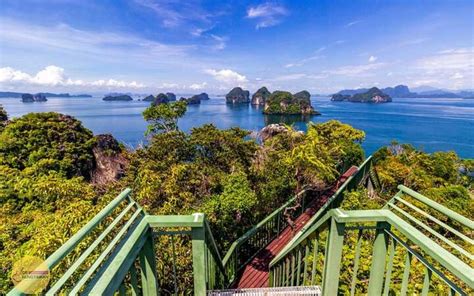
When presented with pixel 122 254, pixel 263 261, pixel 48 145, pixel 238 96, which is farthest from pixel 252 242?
pixel 238 96

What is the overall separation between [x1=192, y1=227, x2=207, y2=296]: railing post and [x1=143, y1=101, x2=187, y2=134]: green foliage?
35.0 ft

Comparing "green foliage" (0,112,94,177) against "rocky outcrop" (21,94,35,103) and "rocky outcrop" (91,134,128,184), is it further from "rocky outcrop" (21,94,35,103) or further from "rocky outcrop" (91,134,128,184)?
"rocky outcrop" (21,94,35,103)

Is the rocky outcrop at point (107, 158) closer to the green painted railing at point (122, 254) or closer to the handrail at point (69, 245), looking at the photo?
the green painted railing at point (122, 254)

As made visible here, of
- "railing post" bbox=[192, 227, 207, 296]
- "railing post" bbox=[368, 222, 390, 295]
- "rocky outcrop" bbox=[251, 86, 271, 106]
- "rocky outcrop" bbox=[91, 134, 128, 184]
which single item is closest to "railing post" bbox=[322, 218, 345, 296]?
"railing post" bbox=[368, 222, 390, 295]

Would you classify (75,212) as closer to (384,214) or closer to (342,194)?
(384,214)

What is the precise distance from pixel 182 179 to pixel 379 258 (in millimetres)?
4624

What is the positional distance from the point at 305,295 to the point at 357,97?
14885 centimetres

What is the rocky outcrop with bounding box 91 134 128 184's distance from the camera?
1474 centimetres

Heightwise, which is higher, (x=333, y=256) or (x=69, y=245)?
(x=69, y=245)

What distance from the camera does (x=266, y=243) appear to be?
634cm

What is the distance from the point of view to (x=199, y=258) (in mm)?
1611

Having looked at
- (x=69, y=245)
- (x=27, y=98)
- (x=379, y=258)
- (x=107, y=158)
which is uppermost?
(x=27, y=98)

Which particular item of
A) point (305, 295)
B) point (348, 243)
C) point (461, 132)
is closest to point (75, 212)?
point (305, 295)

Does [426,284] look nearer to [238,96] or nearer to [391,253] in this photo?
[391,253]
